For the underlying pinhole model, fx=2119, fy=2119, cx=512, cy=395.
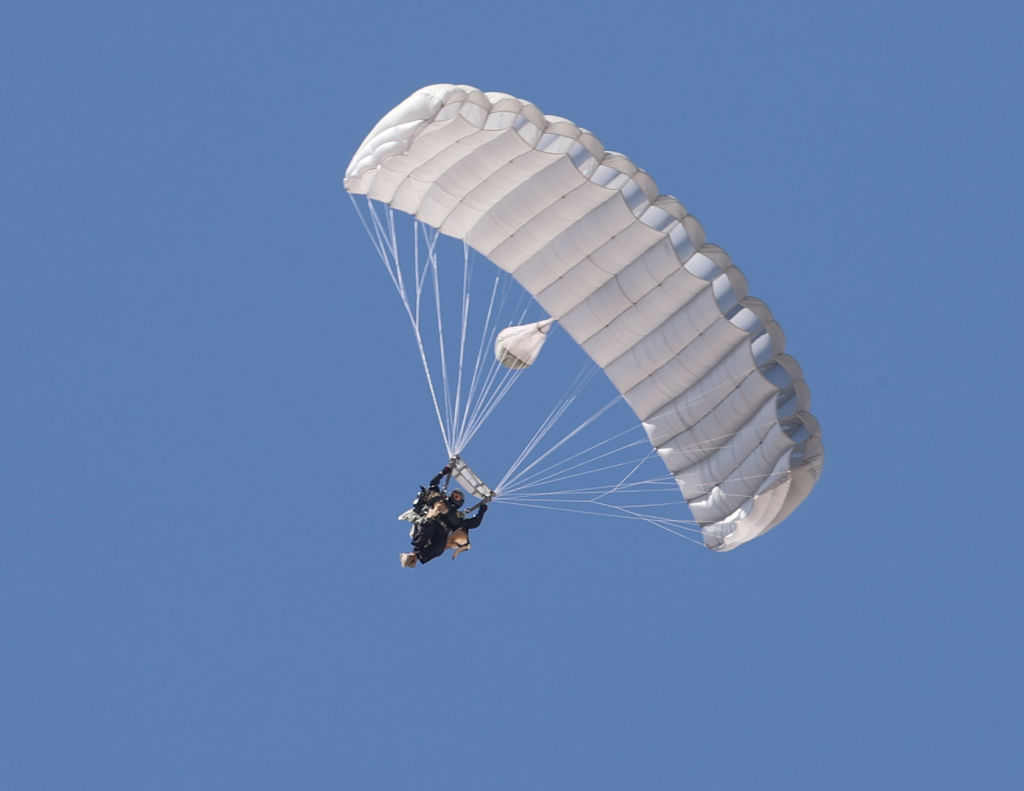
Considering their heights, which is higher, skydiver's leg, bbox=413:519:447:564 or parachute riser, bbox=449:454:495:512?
parachute riser, bbox=449:454:495:512

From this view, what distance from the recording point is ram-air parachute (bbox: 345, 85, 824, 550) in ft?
87.9

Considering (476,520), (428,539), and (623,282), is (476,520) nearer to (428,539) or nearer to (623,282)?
(428,539)

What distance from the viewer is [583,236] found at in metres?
28.3

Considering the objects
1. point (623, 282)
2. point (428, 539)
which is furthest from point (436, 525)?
point (623, 282)

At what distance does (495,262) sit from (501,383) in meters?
1.68

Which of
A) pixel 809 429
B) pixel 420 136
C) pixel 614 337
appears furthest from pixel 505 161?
pixel 809 429

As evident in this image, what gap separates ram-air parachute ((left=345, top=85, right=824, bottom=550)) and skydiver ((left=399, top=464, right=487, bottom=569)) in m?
1.12

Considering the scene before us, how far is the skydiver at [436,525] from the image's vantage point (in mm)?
27828

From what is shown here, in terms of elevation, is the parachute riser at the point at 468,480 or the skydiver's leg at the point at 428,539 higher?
the parachute riser at the point at 468,480

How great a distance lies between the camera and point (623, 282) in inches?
1125

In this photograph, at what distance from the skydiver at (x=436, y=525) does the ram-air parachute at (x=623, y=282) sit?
112 centimetres

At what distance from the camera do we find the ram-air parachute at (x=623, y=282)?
1055 inches

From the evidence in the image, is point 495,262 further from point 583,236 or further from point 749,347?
point 749,347

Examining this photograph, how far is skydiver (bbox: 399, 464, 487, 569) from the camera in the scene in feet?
91.3
